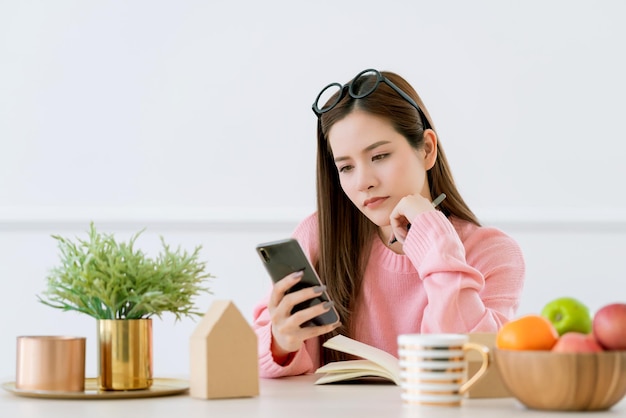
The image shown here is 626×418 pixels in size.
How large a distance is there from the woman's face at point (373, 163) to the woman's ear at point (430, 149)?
96mm

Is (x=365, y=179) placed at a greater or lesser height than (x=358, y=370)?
greater

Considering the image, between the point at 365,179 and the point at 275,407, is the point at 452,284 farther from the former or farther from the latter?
the point at 275,407

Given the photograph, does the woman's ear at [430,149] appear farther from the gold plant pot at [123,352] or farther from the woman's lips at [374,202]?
the gold plant pot at [123,352]

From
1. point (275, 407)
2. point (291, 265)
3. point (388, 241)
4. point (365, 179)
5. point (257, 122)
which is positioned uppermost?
point (257, 122)

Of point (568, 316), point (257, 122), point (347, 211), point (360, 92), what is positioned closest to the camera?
point (568, 316)

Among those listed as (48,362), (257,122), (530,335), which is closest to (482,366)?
(530,335)

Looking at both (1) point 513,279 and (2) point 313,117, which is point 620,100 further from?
(1) point 513,279

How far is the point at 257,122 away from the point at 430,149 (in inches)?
53.5

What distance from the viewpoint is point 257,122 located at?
359cm

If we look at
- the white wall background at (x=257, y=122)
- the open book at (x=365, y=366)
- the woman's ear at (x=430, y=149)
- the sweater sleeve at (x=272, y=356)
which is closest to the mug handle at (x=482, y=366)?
the open book at (x=365, y=366)

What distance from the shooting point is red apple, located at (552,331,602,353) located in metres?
1.18

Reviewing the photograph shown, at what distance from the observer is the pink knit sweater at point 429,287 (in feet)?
6.44

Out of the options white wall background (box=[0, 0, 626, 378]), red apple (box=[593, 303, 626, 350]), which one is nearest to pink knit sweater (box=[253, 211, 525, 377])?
red apple (box=[593, 303, 626, 350])

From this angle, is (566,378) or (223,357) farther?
(223,357)
